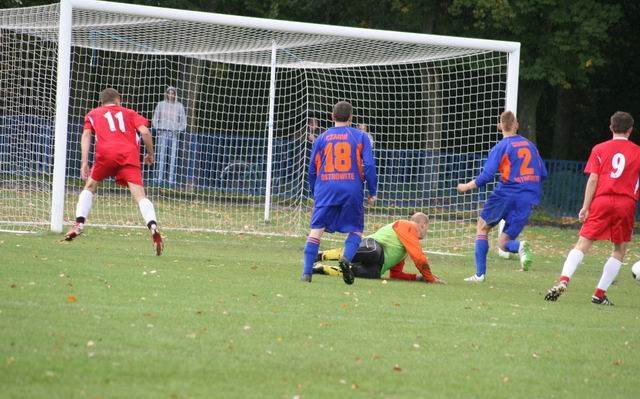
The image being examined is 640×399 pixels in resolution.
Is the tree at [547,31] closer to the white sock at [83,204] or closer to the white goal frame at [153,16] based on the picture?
the white goal frame at [153,16]

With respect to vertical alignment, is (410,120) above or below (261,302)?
above

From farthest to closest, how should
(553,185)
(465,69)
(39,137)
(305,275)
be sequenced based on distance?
(553,185) → (465,69) → (39,137) → (305,275)

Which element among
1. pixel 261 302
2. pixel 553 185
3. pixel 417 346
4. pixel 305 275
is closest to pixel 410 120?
pixel 553 185

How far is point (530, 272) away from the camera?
14.1m

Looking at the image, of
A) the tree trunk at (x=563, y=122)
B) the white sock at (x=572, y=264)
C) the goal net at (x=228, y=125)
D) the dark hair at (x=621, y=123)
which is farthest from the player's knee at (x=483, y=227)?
the tree trunk at (x=563, y=122)

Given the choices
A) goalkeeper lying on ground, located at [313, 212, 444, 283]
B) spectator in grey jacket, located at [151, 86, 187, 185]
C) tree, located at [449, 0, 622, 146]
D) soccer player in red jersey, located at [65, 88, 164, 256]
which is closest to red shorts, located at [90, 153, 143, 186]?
soccer player in red jersey, located at [65, 88, 164, 256]

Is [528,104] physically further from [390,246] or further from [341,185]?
[341,185]

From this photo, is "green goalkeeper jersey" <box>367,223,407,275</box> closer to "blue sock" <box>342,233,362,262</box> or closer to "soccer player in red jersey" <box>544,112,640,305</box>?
"blue sock" <box>342,233,362,262</box>

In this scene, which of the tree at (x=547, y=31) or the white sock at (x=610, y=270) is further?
the tree at (x=547, y=31)

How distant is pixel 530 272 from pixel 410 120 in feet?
26.0

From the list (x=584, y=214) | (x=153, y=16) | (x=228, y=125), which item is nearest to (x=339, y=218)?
(x=584, y=214)

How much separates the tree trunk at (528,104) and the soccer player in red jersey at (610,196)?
1975cm

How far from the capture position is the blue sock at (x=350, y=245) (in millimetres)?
10992

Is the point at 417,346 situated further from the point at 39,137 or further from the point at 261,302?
the point at 39,137
